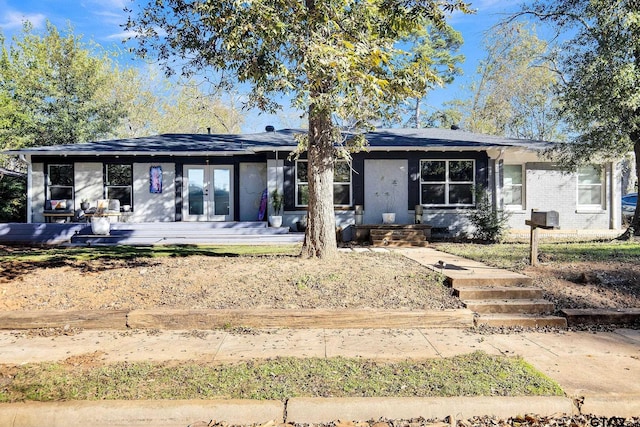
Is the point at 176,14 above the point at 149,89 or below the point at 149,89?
below

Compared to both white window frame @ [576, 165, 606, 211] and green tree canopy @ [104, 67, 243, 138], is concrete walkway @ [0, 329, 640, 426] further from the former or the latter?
green tree canopy @ [104, 67, 243, 138]

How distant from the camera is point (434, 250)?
10820 millimetres

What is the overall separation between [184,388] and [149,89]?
31366mm

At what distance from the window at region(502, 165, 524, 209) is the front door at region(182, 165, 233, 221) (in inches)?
412

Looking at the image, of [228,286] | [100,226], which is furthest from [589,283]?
[100,226]

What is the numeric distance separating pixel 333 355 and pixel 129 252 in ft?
24.6

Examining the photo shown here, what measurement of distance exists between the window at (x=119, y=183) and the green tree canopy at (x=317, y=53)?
878 cm

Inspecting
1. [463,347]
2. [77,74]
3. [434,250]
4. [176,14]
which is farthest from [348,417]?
[77,74]

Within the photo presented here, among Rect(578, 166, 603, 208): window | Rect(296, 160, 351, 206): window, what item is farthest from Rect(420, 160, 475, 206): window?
Rect(578, 166, 603, 208): window

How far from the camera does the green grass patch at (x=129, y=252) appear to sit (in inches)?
337

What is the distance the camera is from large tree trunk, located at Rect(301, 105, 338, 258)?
702 centimetres

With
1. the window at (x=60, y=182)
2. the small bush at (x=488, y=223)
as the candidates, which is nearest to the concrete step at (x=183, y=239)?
the window at (x=60, y=182)

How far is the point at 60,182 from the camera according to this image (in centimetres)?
1484

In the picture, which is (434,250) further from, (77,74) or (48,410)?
(77,74)
